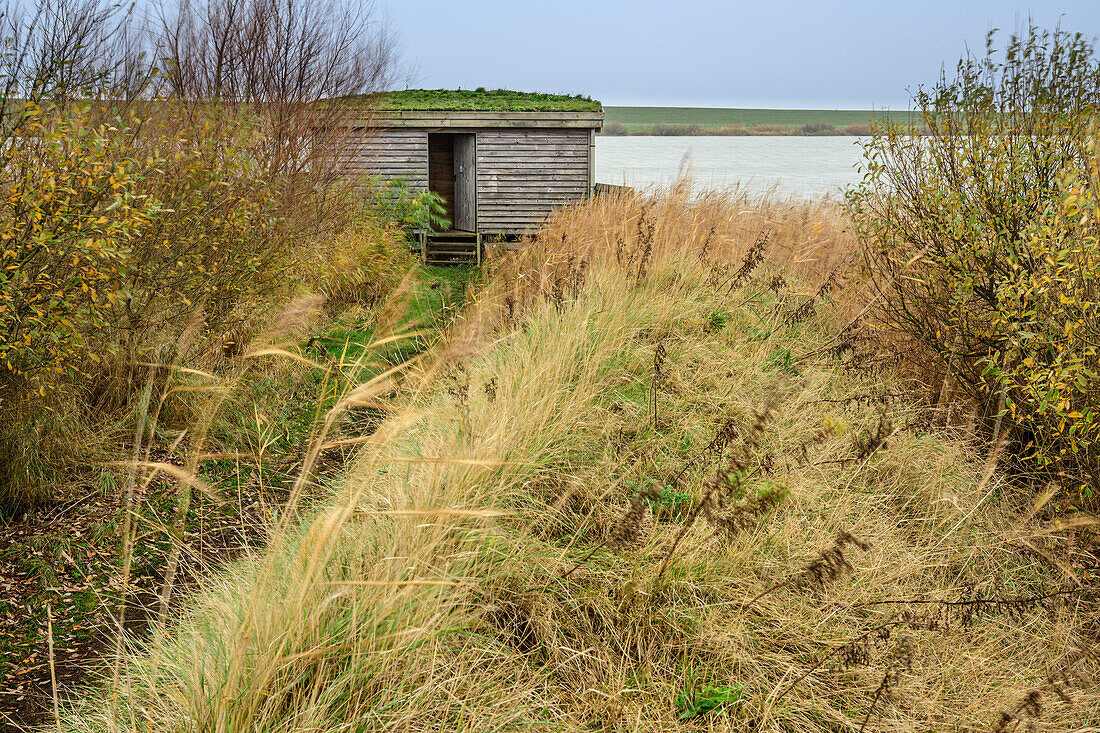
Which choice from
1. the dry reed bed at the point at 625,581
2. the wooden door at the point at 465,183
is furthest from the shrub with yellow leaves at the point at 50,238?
the wooden door at the point at 465,183

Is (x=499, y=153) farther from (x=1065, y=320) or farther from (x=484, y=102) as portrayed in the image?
(x=1065, y=320)

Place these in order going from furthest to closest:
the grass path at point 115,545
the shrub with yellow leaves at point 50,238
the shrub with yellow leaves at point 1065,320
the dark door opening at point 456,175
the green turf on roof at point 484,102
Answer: the dark door opening at point 456,175, the green turf on roof at point 484,102, the shrub with yellow leaves at point 50,238, the shrub with yellow leaves at point 1065,320, the grass path at point 115,545

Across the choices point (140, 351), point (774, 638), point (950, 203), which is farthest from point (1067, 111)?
point (140, 351)

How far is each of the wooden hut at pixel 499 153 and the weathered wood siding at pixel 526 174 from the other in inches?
0.8

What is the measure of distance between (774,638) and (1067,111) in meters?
3.87

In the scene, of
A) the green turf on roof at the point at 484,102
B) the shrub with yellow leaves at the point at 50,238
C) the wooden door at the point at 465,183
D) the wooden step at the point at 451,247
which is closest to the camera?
the shrub with yellow leaves at the point at 50,238

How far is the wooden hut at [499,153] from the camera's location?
49.7 ft

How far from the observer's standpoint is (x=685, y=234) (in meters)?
8.53

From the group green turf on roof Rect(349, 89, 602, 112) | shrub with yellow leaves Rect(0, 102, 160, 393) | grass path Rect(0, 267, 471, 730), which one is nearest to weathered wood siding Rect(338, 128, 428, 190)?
green turf on roof Rect(349, 89, 602, 112)

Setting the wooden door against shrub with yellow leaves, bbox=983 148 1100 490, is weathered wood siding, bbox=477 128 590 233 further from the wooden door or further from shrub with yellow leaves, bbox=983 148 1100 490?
shrub with yellow leaves, bbox=983 148 1100 490

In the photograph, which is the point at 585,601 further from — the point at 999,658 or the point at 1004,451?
the point at 1004,451

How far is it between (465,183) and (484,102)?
1650 millimetres

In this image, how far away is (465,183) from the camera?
53.3 ft

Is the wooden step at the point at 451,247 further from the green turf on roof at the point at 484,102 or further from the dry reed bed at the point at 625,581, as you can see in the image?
the dry reed bed at the point at 625,581
